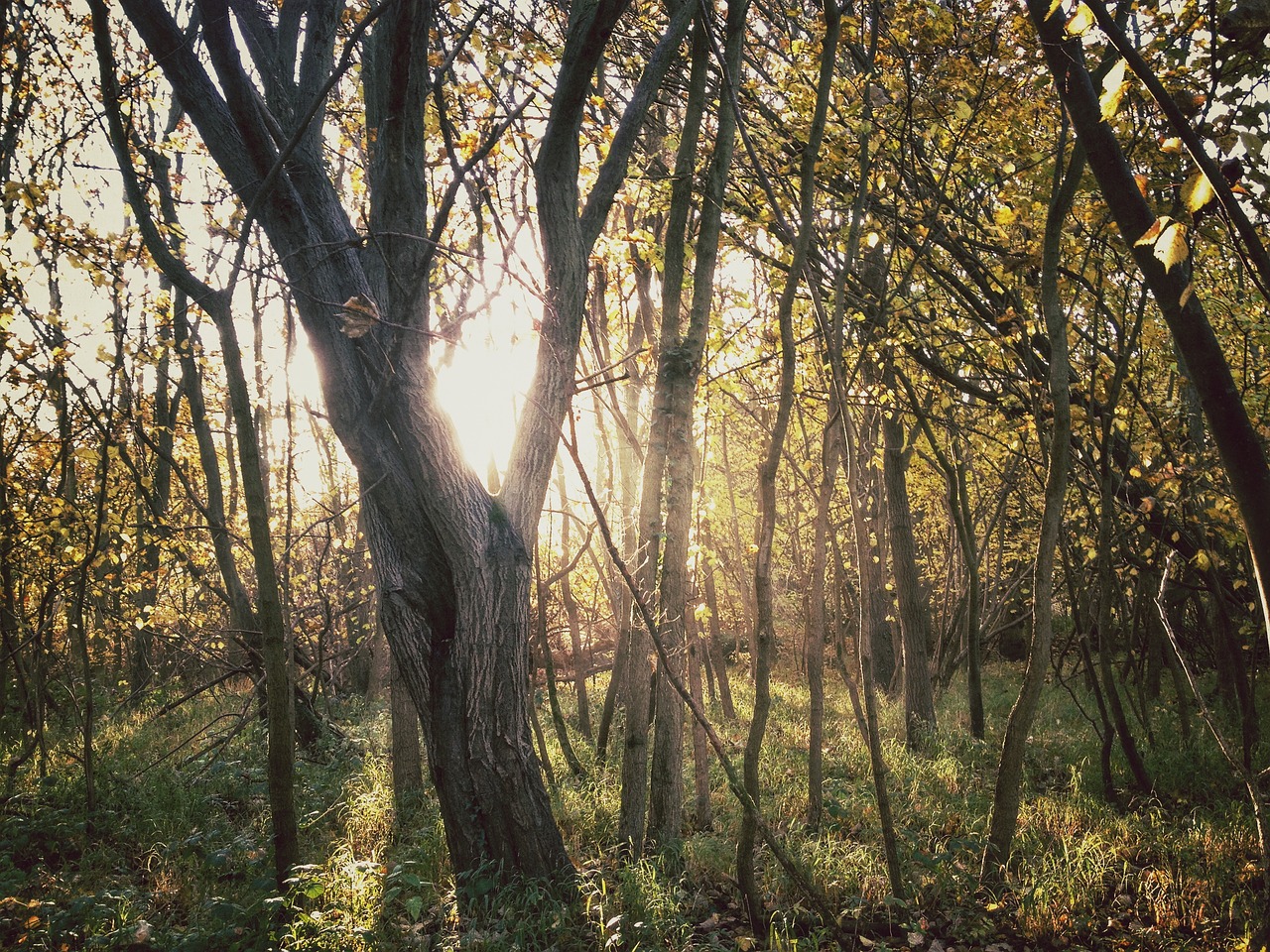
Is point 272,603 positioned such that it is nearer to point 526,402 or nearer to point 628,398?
point 526,402

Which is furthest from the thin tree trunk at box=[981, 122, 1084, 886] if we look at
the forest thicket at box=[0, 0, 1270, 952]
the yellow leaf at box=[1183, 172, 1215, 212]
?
the yellow leaf at box=[1183, 172, 1215, 212]

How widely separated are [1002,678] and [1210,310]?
26.2 ft

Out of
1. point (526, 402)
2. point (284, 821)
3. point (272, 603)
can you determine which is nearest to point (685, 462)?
point (526, 402)

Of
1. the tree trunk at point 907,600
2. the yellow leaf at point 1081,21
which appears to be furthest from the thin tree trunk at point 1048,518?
the tree trunk at point 907,600

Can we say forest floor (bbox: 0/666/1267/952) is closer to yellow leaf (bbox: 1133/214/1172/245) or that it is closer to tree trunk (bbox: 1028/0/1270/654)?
tree trunk (bbox: 1028/0/1270/654)

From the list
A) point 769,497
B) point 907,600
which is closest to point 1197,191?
point 769,497

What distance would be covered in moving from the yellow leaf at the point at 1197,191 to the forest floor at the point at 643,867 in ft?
9.44

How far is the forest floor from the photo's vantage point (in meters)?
3.06

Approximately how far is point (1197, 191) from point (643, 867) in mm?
3471

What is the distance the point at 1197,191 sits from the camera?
1.09 meters

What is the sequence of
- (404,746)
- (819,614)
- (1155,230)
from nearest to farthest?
(1155,230) < (819,614) < (404,746)

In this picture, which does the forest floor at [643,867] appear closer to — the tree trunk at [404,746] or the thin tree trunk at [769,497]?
the tree trunk at [404,746]

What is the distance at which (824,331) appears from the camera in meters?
3.06

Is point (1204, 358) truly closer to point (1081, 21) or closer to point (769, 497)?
point (1081, 21)
